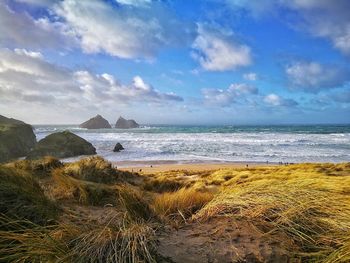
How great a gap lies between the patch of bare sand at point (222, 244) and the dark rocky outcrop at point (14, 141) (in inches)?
1087

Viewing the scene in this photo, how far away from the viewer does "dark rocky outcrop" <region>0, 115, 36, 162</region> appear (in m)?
28.7

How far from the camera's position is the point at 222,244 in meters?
2.88

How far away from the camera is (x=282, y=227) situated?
313 centimetres

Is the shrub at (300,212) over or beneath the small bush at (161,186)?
over

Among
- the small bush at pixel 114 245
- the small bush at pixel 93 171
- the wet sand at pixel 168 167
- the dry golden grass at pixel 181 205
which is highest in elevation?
the small bush at pixel 114 245

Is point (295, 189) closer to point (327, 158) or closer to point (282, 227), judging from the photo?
point (282, 227)

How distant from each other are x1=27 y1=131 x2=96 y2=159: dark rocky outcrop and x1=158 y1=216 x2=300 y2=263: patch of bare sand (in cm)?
2728

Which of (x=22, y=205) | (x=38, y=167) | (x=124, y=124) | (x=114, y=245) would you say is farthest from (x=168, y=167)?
(x=124, y=124)

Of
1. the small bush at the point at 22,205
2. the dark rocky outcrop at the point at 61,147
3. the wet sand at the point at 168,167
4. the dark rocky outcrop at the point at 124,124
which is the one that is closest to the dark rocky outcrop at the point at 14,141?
the dark rocky outcrop at the point at 61,147

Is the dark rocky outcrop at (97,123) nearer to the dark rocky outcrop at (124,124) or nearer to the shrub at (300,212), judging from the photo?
the dark rocky outcrop at (124,124)

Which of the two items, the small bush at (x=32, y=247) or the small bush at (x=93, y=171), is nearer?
the small bush at (x=32, y=247)

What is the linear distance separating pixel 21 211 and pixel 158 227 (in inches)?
55.3

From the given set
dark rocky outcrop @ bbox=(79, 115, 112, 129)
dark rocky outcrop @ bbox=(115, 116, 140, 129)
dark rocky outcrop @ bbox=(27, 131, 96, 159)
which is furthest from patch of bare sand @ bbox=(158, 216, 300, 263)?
dark rocky outcrop @ bbox=(79, 115, 112, 129)

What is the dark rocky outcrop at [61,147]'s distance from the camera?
2876 cm
